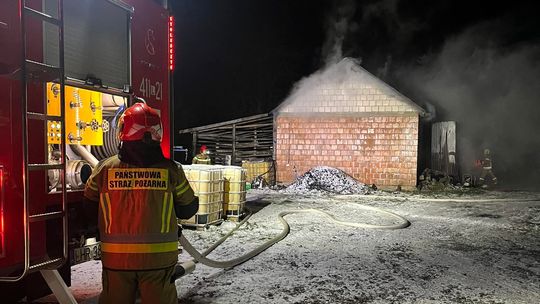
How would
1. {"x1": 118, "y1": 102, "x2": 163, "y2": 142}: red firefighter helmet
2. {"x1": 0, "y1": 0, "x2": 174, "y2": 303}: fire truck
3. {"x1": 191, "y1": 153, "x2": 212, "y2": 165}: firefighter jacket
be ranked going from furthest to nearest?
{"x1": 191, "y1": 153, "x2": 212, "y2": 165}: firefighter jacket → {"x1": 0, "y1": 0, "x2": 174, "y2": 303}: fire truck → {"x1": 118, "y1": 102, "x2": 163, "y2": 142}: red firefighter helmet

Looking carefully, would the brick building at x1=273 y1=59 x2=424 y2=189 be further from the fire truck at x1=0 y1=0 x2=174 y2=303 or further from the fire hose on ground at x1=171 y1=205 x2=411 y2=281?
the fire truck at x1=0 y1=0 x2=174 y2=303

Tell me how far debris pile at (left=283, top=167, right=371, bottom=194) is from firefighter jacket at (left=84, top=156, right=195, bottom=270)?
39.5 feet

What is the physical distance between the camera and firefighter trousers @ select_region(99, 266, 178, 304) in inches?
94.9

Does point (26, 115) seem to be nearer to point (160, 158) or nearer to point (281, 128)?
point (160, 158)

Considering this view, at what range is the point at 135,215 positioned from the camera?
2412mm

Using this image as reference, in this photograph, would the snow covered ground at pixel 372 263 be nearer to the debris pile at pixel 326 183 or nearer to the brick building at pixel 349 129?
the debris pile at pixel 326 183

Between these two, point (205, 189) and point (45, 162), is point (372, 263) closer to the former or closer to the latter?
point (205, 189)

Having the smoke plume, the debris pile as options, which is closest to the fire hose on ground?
the debris pile

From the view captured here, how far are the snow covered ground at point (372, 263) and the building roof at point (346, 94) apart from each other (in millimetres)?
6248

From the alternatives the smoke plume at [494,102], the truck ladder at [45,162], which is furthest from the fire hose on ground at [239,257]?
the smoke plume at [494,102]

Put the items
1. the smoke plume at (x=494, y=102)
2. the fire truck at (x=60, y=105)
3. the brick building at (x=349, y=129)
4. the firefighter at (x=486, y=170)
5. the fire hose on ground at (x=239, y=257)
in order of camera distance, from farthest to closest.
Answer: the smoke plume at (x=494, y=102)
the firefighter at (x=486, y=170)
the brick building at (x=349, y=129)
the fire hose on ground at (x=239, y=257)
the fire truck at (x=60, y=105)

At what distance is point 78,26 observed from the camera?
142 inches

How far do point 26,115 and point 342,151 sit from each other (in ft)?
45.7

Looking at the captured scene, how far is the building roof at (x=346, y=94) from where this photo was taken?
604 inches
